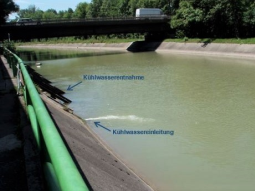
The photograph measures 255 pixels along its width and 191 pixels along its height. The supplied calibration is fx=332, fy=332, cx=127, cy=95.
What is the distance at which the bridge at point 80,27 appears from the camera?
47.7 m

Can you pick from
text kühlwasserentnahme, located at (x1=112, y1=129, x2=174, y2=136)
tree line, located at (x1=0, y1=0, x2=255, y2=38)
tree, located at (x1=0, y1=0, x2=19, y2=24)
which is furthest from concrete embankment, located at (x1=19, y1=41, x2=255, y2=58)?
text kühlwasserentnahme, located at (x1=112, y1=129, x2=174, y2=136)

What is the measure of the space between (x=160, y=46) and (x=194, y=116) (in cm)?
4762

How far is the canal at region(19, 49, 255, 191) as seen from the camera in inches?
346

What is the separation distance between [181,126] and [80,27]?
4247 cm

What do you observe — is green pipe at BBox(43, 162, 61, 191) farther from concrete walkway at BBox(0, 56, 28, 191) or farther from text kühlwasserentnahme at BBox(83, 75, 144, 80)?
text kühlwasserentnahme at BBox(83, 75, 144, 80)

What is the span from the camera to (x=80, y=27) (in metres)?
52.7

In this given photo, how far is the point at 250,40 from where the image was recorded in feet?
138

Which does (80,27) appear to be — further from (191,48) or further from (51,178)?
(51,178)

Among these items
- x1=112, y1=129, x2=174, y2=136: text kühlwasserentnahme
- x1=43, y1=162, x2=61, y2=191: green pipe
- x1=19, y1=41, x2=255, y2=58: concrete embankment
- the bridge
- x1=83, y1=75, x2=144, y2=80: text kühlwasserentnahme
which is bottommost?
x1=83, y1=75, x2=144, y2=80: text kühlwasserentnahme

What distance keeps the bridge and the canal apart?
26.0 m

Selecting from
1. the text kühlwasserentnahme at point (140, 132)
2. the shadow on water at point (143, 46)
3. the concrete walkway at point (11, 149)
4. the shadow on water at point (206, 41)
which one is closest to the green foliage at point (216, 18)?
the shadow on water at point (206, 41)

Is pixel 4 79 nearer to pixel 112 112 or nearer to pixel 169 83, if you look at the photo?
pixel 112 112

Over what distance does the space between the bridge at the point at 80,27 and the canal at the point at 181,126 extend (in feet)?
85.4

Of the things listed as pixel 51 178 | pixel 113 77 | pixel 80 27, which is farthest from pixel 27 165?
pixel 80 27
